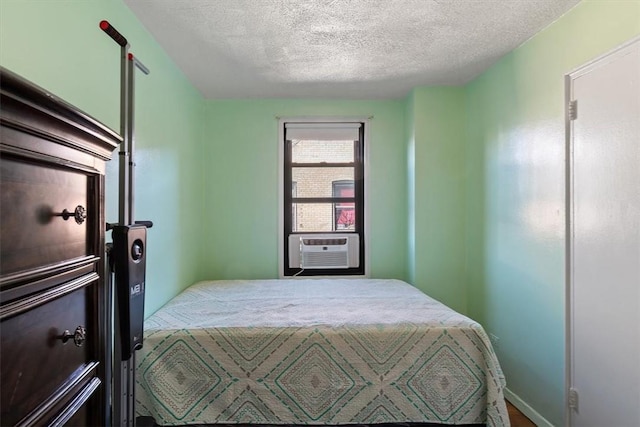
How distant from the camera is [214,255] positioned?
11.5 feet

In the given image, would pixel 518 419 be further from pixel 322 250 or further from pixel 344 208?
pixel 344 208

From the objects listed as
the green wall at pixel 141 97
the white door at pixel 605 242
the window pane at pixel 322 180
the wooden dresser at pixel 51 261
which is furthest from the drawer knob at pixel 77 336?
the window pane at pixel 322 180

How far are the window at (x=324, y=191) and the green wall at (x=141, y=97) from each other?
0.89 meters

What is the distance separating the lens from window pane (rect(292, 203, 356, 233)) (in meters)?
3.70

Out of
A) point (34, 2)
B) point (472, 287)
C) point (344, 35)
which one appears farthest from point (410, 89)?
point (34, 2)

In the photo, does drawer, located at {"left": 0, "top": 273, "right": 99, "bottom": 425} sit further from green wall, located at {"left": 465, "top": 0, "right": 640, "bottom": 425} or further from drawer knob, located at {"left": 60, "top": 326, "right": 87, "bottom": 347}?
green wall, located at {"left": 465, "top": 0, "right": 640, "bottom": 425}

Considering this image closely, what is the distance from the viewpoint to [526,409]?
7.83 ft

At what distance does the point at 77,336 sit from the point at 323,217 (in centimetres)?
301

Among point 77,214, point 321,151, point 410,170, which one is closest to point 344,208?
point 321,151

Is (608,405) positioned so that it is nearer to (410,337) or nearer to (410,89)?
(410,337)

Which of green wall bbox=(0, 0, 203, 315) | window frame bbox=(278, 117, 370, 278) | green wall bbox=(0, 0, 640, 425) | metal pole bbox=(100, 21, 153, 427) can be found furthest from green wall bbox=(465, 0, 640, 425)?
green wall bbox=(0, 0, 203, 315)

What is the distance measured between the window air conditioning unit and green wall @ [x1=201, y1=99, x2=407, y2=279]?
0.60 ft

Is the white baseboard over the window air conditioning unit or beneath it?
beneath

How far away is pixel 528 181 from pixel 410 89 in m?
1.42
